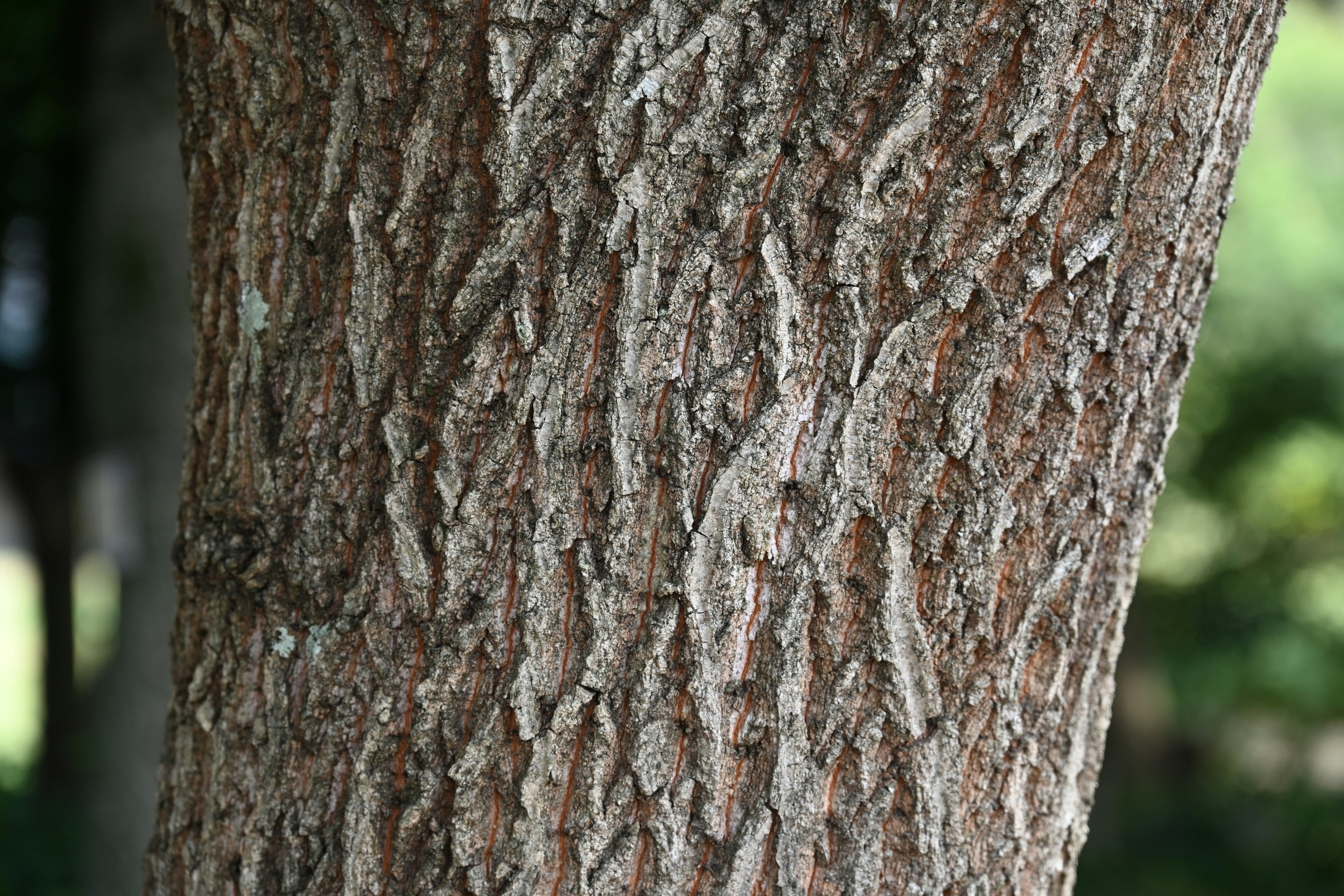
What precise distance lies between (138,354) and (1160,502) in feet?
20.8

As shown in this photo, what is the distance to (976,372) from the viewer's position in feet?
3.99

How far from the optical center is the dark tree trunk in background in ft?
15.0

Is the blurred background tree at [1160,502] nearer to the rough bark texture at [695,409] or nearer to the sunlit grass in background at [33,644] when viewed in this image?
the sunlit grass in background at [33,644]

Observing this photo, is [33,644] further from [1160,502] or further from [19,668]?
[1160,502]

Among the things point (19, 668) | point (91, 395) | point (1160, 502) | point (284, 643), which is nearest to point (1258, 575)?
point (1160, 502)

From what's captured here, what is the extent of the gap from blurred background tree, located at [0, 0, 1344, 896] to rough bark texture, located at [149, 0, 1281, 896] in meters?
3.54

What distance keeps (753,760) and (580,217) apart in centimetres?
65

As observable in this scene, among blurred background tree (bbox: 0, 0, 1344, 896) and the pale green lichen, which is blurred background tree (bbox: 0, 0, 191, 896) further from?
the pale green lichen

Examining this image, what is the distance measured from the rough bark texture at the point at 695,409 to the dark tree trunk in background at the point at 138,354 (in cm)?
355

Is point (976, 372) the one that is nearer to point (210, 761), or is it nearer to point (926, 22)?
point (926, 22)

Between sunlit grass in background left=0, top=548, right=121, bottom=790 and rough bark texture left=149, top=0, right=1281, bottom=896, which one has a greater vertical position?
rough bark texture left=149, top=0, right=1281, bottom=896

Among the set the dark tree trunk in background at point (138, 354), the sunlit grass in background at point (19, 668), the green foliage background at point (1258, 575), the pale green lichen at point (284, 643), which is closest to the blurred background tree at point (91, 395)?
the dark tree trunk in background at point (138, 354)

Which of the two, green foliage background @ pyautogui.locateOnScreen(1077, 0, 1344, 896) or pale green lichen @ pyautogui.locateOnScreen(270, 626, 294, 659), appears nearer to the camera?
pale green lichen @ pyautogui.locateOnScreen(270, 626, 294, 659)

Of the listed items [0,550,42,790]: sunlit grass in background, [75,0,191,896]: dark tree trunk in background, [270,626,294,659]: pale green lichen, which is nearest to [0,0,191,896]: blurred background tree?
[75,0,191,896]: dark tree trunk in background
